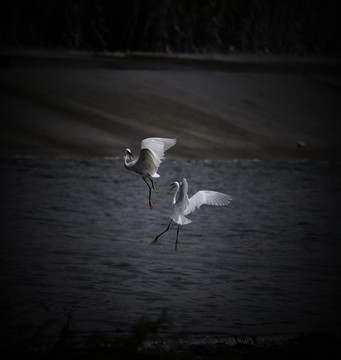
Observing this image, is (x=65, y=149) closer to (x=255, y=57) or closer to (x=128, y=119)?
(x=128, y=119)

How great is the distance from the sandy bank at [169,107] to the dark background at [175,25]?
0.48m

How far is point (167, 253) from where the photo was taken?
8.71 metres

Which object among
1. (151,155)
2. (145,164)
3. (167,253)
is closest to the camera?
(151,155)


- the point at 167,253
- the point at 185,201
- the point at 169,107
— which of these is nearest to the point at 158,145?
the point at 185,201

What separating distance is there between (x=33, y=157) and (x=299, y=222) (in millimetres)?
5802

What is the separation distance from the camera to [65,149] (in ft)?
50.3

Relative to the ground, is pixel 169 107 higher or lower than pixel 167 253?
lower

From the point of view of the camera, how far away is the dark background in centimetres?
1969

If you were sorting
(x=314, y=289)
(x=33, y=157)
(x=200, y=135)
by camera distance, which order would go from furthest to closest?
1. (x=200, y=135)
2. (x=33, y=157)
3. (x=314, y=289)

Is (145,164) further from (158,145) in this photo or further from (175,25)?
(175,25)

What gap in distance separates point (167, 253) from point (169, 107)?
9.32m

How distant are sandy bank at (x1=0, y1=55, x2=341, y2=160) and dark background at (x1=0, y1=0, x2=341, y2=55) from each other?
48 centimetres

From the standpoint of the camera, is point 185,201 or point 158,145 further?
point 185,201

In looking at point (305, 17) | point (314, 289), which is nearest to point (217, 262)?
point (314, 289)
